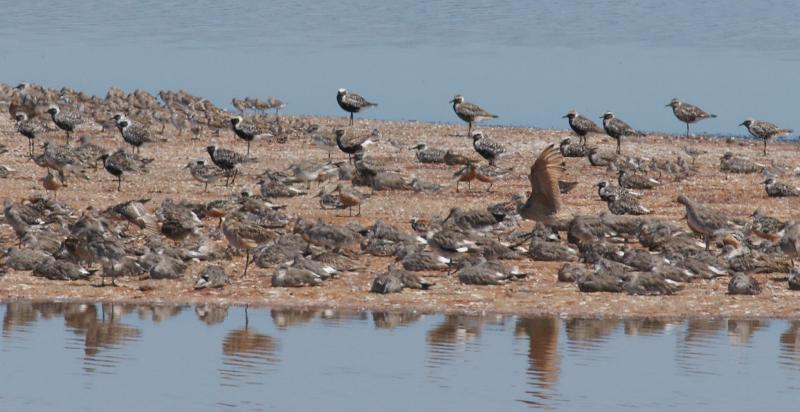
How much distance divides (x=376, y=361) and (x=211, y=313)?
3.10 metres

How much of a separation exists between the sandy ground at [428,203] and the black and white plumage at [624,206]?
0.40 metres

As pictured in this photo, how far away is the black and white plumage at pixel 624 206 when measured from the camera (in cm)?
2531

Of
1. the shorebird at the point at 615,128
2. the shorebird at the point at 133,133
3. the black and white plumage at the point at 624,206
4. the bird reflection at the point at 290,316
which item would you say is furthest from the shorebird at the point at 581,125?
the bird reflection at the point at 290,316

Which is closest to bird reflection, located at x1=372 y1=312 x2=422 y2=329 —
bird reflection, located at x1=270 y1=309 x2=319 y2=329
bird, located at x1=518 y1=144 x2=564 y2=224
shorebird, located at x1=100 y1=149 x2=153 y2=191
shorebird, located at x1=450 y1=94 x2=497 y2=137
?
bird reflection, located at x1=270 y1=309 x2=319 y2=329

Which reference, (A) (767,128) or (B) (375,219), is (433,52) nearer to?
(A) (767,128)

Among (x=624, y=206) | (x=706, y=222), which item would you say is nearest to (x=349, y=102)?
(x=624, y=206)

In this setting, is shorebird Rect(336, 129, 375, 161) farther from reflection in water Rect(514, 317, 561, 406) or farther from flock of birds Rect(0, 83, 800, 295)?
reflection in water Rect(514, 317, 561, 406)

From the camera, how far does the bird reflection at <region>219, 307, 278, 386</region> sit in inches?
592

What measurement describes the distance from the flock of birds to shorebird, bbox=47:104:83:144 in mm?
3061

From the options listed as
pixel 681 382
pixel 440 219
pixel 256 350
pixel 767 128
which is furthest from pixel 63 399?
pixel 767 128

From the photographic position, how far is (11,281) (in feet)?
64.0

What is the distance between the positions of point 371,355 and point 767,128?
19.7 metres

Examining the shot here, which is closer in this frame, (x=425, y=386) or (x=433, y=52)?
(x=425, y=386)

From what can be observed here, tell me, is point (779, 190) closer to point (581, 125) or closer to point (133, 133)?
point (581, 125)
